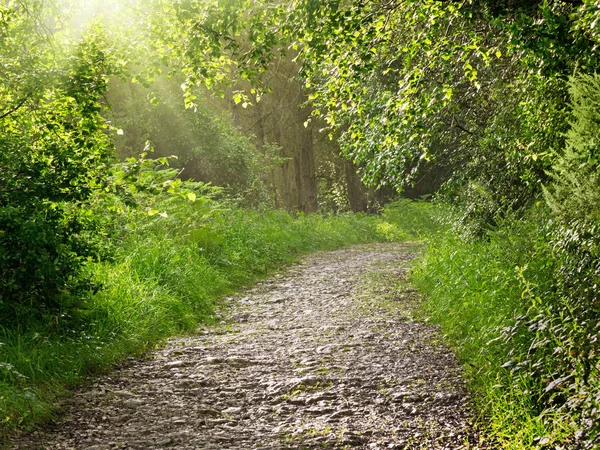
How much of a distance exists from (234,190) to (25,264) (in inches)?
556

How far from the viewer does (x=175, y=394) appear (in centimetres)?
584

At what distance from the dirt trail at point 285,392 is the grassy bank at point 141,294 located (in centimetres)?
29

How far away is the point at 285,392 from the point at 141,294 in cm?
309

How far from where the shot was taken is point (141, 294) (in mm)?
8133

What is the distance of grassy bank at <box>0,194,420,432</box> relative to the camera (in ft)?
18.3

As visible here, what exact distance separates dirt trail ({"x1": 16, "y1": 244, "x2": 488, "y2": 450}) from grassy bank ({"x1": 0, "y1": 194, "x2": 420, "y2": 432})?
11.4 inches

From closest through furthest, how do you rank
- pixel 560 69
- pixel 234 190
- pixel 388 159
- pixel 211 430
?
pixel 211 430 < pixel 560 69 < pixel 388 159 < pixel 234 190

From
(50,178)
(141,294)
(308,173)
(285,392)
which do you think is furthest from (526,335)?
(308,173)

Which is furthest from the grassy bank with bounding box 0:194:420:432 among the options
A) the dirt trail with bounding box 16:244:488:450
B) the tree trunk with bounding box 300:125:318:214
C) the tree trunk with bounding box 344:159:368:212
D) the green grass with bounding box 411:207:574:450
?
the tree trunk with bounding box 344:159:368:212

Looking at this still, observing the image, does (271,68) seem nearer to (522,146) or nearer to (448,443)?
(522,146)

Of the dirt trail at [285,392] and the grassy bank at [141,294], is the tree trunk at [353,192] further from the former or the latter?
the dirt trail at [285,392]

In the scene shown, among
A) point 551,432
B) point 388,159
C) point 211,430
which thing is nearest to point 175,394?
point 211,430

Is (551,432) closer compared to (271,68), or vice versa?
(551,432)

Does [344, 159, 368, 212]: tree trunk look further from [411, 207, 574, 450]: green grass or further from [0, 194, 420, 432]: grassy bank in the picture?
[411, 207, 574, 450]: green grass
